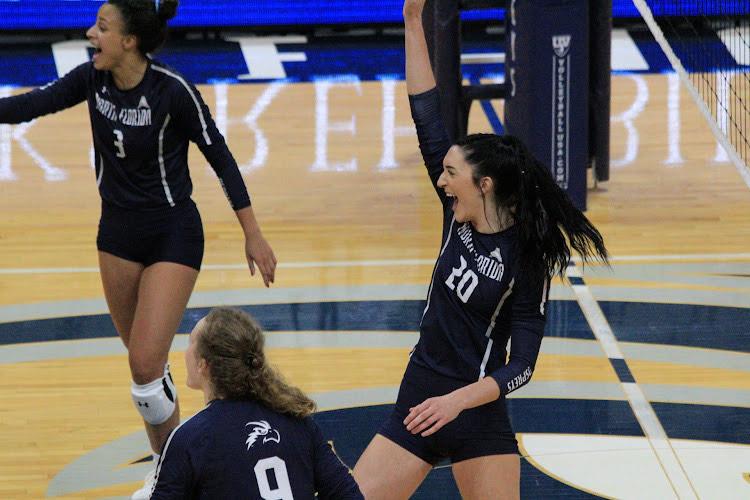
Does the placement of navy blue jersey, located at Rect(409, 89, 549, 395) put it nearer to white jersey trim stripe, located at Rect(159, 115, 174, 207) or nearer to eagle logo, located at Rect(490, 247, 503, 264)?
eagle logo, located at Rect(490, 247, 503, 264)

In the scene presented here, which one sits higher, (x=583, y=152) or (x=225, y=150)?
(x=225, y=150)

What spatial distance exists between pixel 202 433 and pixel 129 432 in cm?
294

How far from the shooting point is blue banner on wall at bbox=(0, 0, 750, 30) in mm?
15008

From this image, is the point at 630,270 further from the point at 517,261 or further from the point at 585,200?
the point at 517,261

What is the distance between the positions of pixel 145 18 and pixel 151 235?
780 millimetres

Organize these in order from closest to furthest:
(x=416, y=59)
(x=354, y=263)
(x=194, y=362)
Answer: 1. (x=194, y=362)
2. (x=416, y=59)
3. (x=354, y=263)

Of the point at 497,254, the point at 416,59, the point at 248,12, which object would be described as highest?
the point at 416,59

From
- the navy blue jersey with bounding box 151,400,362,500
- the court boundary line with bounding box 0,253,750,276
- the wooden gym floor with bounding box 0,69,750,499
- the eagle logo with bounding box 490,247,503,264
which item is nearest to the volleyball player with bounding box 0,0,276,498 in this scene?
the wooden gym floor with bounding box 0,69,750,499

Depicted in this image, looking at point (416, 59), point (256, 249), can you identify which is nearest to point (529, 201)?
point (416, 59)

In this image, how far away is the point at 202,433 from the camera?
9.90 ft

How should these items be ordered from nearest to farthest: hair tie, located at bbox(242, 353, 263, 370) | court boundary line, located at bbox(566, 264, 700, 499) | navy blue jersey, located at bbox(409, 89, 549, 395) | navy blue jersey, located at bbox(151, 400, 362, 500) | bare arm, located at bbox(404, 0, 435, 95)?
navy blue jersey, located at bbox(151, 400, 362, 500) < hair tie, located at bbox(242, 353, 263, 370) < navy blue jersey, located at bbox(409, 89, 549, 395) < bare arm, located at bbox(404, 0, 435, 95) < court boundary line, located at bbox(566, 264, 700, 499)

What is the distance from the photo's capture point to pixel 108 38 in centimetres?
475

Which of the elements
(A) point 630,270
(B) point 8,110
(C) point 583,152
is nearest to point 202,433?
(B) point 8,110

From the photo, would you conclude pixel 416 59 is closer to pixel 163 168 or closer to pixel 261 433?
pixel 163 168
